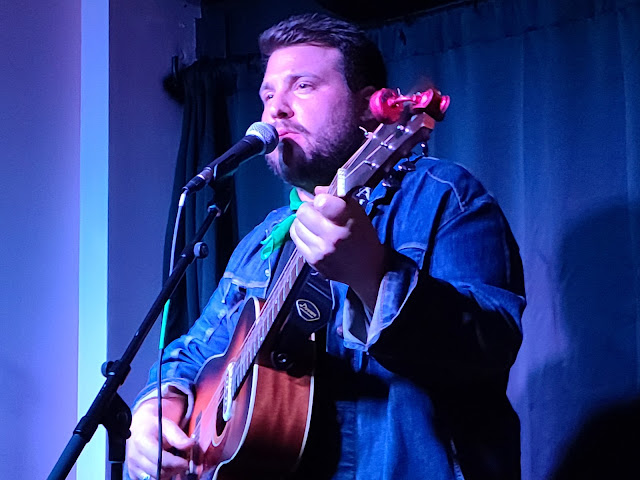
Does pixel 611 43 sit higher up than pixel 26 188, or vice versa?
pixel 611 43

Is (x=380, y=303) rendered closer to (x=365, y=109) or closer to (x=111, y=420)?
(x=111, y=420)

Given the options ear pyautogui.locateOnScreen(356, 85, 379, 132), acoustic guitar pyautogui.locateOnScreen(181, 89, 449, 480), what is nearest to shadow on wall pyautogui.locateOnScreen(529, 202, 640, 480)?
ear pyautogui.locateOnScreen(356, 85, 379, 132)

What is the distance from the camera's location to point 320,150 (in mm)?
1666

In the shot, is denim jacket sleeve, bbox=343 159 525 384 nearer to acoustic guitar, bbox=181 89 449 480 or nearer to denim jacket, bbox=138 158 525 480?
denim jacket, bbox=138 158 525 480

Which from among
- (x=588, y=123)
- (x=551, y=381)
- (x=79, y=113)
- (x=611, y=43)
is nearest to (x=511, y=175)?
(x=588, y=123)

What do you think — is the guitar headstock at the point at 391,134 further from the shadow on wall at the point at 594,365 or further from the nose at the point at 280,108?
the shadow on wall at the point at 594,365

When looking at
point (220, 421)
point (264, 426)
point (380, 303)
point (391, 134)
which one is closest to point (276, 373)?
point (264, 426)

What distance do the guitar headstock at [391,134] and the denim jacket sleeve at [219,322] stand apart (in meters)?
0.63

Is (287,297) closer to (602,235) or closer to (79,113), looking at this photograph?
(602,235)

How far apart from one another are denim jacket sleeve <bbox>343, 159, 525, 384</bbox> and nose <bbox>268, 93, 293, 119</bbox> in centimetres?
34

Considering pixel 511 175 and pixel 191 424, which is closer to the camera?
pixel 191 424

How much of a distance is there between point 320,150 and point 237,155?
0.34m

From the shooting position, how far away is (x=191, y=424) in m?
1.63

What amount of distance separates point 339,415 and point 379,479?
0.42ft
